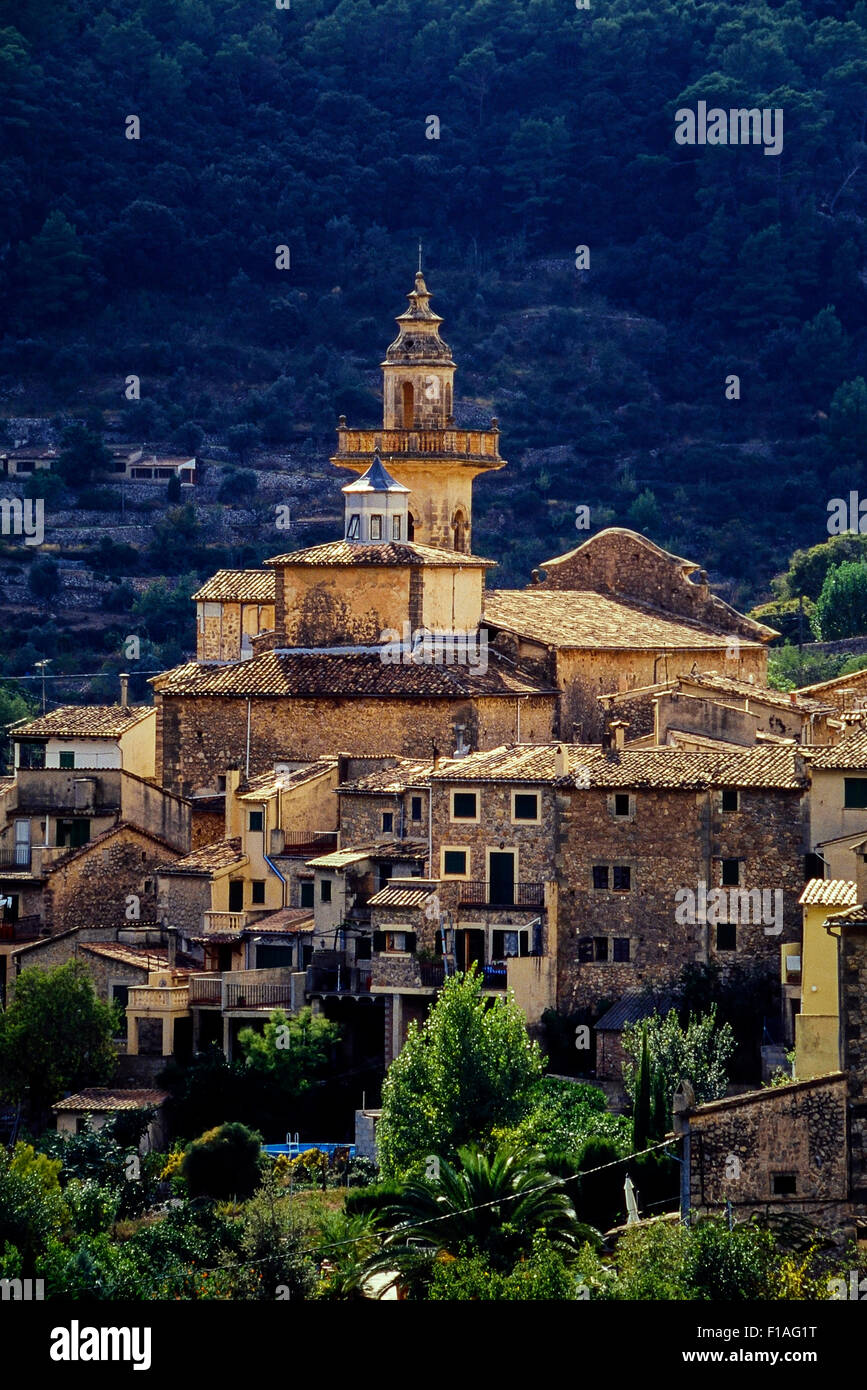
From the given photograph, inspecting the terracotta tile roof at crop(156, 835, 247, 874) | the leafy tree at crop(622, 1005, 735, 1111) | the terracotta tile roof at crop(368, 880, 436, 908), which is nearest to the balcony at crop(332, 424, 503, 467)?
the terracotta tile roof at crop(156, 835, 247, 874)

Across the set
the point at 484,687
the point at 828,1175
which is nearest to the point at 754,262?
the point at 484,687

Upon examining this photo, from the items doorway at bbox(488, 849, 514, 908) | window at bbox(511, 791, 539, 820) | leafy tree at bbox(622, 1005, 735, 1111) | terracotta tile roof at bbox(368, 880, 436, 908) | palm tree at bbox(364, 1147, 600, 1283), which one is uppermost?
window at bbox(511, 791, 539, 820)

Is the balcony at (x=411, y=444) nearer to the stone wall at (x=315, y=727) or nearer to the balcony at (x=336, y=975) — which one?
the stone wall at (x=315, y=727)

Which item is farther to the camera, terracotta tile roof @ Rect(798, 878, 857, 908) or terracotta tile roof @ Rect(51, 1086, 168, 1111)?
terracotta tile roof @ Rect(51, 1086, 168, 1111)

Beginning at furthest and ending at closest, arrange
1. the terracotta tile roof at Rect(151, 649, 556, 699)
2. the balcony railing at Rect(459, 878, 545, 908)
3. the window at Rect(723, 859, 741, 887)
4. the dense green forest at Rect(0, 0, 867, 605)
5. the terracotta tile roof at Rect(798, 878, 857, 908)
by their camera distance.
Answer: the dense green forest at Rect(0, 0, 867, 605)
the terracotta tile roof at Rect(151, 649, 556, 699)
the balcony railing at Rect(459, 878, 545, 908)
the window at Rect(723, 859, 741, 887)
the terracotta tile roof at Rect(798, 878, 857, 908)

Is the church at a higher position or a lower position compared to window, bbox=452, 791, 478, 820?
higher

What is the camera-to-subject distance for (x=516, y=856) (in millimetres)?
50688

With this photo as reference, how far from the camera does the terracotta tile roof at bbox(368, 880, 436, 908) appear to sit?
164ft

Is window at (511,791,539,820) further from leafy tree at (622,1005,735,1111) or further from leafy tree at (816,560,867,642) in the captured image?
leafy tree at (816,560,867,642)

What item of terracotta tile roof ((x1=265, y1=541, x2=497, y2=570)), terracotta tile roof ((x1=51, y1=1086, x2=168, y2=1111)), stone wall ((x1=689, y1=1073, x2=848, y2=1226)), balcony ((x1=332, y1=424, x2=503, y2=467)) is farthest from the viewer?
balcony ((x1=332, y1=424, x2=503, y2=467))

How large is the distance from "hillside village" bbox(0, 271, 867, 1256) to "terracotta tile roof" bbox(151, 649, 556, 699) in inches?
2.2

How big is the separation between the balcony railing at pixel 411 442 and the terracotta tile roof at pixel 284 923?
16.3 meters

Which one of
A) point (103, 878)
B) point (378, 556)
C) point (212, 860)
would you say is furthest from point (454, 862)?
point (378, 556)
